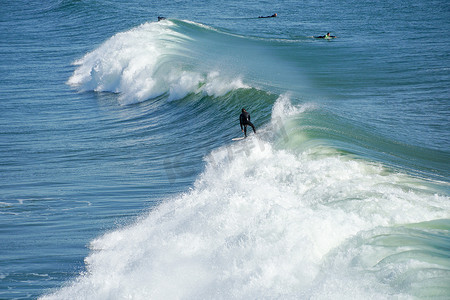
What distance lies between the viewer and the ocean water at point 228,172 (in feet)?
24.1

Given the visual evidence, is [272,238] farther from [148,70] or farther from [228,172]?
[148,70]

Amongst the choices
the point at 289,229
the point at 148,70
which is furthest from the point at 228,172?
the point at 148,70

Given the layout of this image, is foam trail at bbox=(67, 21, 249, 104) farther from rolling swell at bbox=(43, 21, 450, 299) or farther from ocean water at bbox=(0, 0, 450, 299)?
rolling swell at bbox=(43, 21, 450, 299)

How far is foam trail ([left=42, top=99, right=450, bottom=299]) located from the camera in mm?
6859

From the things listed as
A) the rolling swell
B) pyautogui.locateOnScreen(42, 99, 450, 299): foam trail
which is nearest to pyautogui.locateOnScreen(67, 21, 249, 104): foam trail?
the rolling swell

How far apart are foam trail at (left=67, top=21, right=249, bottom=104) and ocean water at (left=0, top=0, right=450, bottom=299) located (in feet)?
0.41

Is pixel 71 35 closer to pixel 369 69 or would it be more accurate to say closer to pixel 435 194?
pixel 369 69

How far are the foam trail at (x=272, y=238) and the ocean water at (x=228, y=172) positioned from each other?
0.10ft

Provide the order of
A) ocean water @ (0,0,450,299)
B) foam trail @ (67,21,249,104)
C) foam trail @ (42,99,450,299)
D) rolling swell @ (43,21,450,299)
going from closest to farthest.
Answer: rolling swell @ (43,21,450,299)
foam trail @ (42,99,450,299)
ocean water @ (0,0,450,299)
foam trail @ (67,21,249,104)

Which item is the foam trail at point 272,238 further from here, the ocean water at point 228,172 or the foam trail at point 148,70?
the foam trail at point 148,70

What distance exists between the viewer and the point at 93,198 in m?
12.6

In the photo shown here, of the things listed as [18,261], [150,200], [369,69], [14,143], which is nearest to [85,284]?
[18,261]

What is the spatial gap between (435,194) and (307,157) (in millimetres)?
2683

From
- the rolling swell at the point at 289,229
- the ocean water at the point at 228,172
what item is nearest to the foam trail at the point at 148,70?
the ocean water at the point at 228,172
